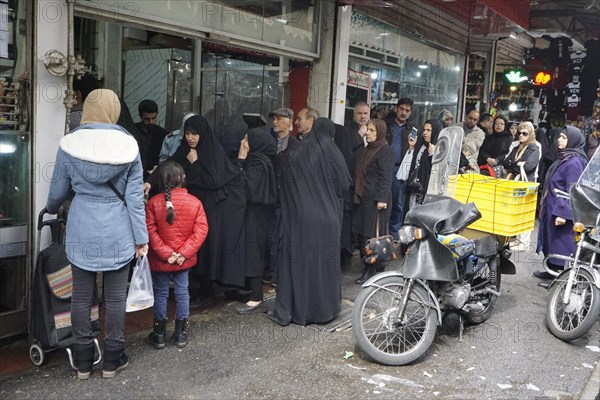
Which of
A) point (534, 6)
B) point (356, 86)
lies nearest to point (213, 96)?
point (356, 86)

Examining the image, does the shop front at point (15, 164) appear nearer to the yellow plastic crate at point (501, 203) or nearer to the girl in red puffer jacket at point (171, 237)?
the girl in red puffer jacket at point (171, 237)

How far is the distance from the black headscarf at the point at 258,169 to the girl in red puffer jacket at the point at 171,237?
1.04 meters

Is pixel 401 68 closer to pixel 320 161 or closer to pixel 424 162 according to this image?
pixel 424 162

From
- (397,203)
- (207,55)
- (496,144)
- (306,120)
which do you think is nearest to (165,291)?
(306,120)

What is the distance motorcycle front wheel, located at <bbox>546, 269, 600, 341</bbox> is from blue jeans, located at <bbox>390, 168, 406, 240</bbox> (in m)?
2.89

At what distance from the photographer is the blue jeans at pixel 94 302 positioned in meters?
3.99

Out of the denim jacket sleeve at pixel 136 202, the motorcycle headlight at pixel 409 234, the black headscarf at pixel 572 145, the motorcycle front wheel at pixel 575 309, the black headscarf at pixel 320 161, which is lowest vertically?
the motorcycle front wheel at pixel 575 309

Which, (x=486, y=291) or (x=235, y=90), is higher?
(x=235, y=90)

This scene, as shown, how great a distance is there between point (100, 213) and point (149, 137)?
104 inches

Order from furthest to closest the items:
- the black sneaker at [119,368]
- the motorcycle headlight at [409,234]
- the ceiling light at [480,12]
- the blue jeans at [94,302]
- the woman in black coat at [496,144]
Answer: the woman in black coat at [496,144]
the ceiling light at [480,12]
the motorcycle headlight at [409,234]
the black sneaker at [119,368]
the blue jeans at [94,302]

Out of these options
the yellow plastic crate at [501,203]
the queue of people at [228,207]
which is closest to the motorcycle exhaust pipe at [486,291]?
the yellow plastic crate at [501,203]

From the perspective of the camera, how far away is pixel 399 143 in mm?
8164

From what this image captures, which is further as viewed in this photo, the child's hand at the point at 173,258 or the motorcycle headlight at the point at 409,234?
the motorcycle headlight at the point at 409,234

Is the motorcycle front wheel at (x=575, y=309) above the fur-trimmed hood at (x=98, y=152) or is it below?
below
